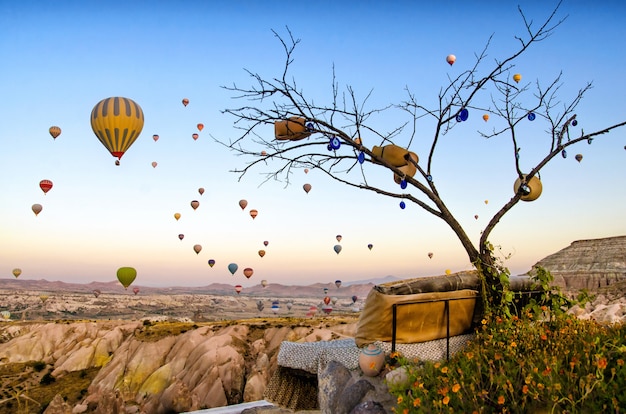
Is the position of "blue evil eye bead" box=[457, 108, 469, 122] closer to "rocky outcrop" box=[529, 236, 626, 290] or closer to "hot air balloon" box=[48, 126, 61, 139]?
"hot air balloon" box=[48, 126, 61, 139]

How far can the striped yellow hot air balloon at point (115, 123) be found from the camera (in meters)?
26.0

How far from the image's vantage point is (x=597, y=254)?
58.0 meters

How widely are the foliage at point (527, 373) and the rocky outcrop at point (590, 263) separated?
4841 centimetres

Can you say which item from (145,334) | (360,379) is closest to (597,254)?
(145,334)

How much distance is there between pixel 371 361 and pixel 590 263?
59.8m

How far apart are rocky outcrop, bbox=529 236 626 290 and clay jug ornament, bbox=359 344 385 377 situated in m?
49.5

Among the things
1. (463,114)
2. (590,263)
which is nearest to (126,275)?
(463,114)

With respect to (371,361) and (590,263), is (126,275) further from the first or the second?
(590,263)

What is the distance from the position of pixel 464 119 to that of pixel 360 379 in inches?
204

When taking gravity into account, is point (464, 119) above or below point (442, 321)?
above

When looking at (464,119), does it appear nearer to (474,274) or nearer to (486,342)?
(474,274)

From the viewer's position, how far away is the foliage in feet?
14.1

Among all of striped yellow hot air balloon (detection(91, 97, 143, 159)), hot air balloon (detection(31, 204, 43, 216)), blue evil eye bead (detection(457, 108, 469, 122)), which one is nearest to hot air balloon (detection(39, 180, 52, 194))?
hot air balloon (detection(31, 204, 43, 216))

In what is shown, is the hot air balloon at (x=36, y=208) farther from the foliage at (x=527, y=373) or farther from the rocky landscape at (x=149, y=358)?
the foliage at (x=527, y=373)
